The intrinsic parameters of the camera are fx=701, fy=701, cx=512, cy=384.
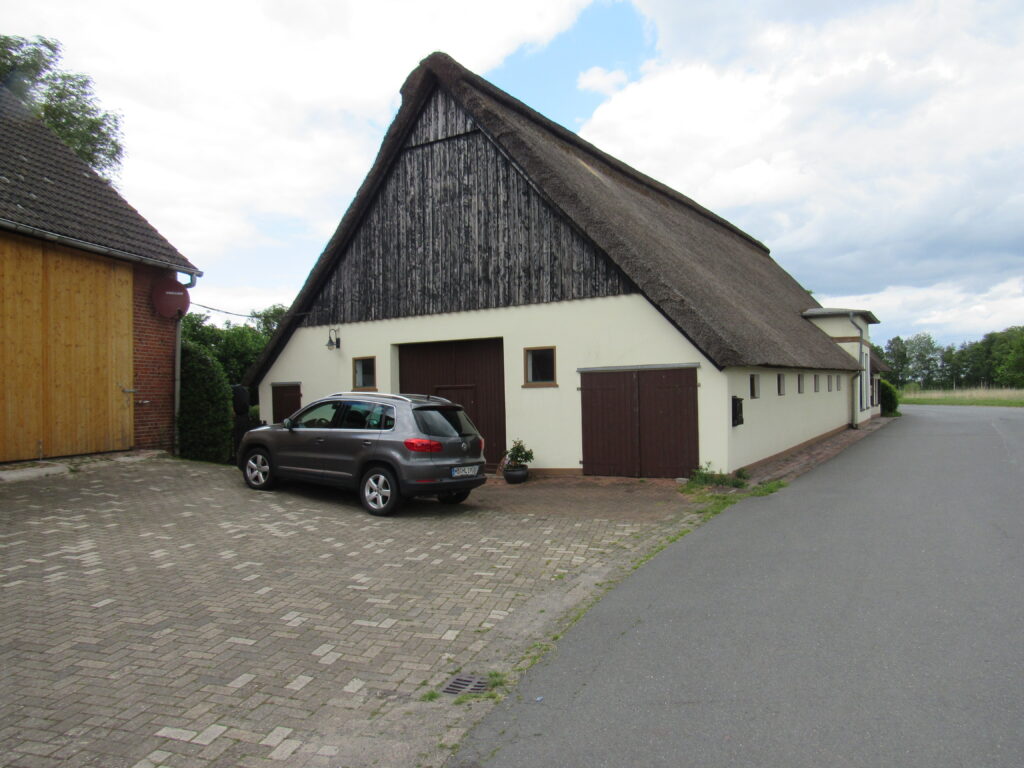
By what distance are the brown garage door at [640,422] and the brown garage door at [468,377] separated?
7.06ft

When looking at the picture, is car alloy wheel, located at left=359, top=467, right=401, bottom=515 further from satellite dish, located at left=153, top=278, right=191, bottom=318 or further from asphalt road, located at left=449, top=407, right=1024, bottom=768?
satellite dish, located at left=153, top=278, right=191, bottom=318

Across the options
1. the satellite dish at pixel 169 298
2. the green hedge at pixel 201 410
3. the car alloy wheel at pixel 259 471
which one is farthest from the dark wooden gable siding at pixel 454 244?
the car alloy wheel at pixel 259 471

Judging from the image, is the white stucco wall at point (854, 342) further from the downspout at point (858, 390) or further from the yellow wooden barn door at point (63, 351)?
the yellow wooden barn door at point (63, 351)

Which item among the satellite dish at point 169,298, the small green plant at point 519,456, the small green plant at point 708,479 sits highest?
the satellite dish at point 169,298

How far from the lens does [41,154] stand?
43.3 ft

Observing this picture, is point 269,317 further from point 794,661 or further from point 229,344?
point 794,661

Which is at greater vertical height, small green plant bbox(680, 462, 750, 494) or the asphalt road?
small green plant bbox(680, 462, 750, 494)

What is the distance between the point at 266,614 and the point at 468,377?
32.3 ft

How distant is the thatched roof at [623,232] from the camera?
1206cm

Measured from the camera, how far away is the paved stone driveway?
11.8ft

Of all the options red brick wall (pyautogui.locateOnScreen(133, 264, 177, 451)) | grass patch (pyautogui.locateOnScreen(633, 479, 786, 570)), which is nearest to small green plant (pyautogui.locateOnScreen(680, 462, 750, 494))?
grass patch (pyautogui.locateOnScreen(633, 479, 786, 570))

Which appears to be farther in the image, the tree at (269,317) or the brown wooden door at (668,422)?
the tree at (269,317)

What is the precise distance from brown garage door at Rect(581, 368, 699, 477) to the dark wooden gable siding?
176 centimetres

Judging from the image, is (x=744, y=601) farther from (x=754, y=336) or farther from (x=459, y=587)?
(x=754, y=336)
